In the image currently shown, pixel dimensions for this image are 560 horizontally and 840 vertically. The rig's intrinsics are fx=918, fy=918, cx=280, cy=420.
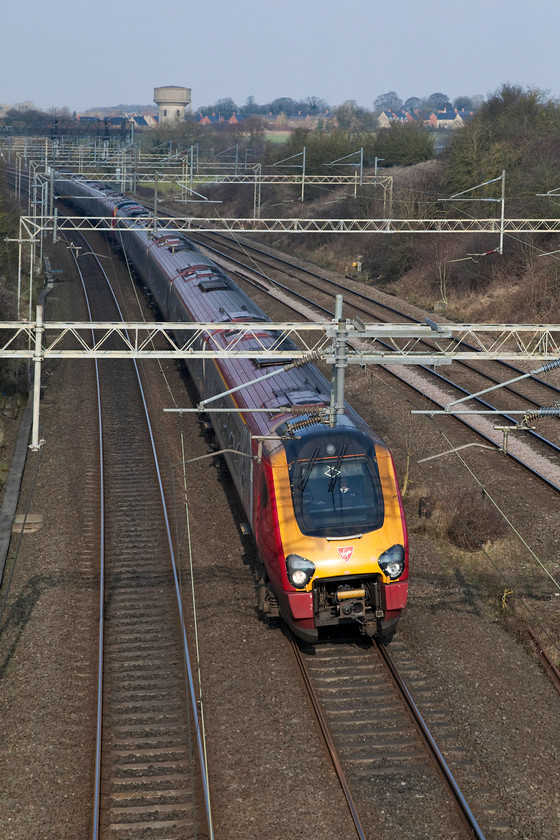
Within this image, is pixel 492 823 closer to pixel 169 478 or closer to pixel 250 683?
pixel 250 683

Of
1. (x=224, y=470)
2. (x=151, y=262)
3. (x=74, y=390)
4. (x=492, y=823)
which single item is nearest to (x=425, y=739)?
(x=492, y=823)

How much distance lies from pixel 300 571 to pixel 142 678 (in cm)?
262

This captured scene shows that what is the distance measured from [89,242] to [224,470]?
119 feet

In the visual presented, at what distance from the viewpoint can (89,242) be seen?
53.0m

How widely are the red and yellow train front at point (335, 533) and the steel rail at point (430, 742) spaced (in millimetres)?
456

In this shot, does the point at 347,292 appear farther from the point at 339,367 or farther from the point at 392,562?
the point at 392,562

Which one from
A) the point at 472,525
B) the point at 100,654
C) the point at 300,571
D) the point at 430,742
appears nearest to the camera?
the point at 430,742

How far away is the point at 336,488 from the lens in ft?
41.3

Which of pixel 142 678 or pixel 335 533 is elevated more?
pixel 335 533

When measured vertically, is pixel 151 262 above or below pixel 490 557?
above

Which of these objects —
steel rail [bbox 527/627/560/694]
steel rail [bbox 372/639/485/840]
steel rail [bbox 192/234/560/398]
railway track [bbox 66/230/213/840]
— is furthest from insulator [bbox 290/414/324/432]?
steel rail [bbox 192/234/560/398]

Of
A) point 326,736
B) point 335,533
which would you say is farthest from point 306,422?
point 326,736

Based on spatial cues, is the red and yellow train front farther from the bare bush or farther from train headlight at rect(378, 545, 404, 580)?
the bare bush

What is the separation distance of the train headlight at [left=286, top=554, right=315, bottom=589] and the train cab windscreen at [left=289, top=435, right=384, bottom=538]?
409 mm
